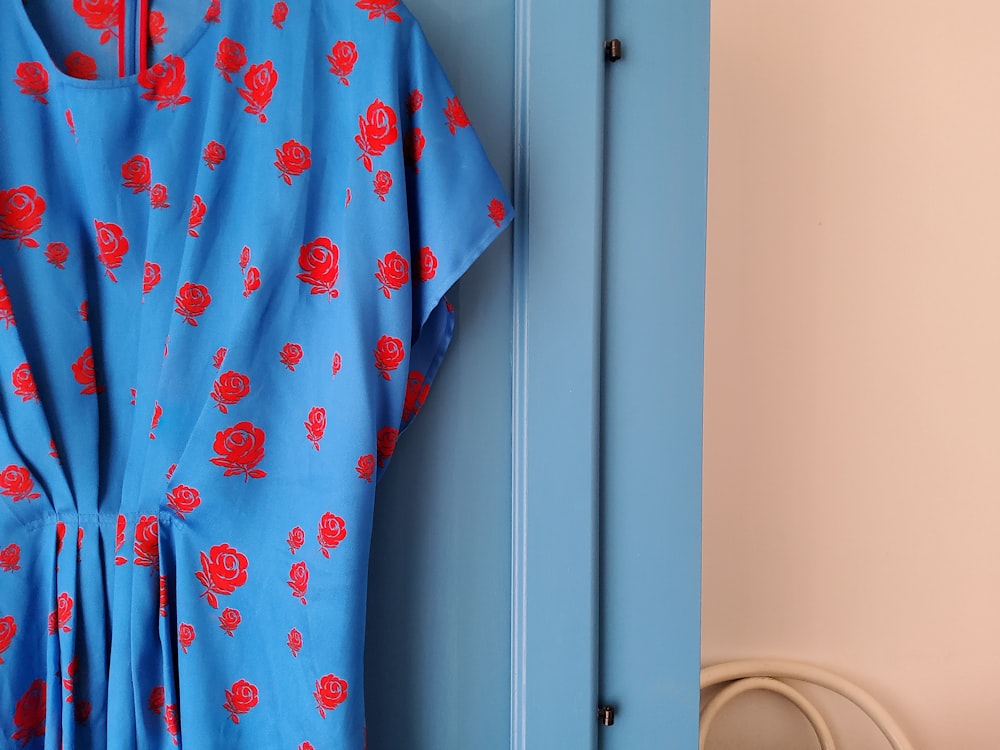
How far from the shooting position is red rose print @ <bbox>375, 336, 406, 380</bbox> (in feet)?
2.29

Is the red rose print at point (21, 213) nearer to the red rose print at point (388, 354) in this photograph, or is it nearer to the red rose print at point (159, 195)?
the red rose print at point (159, 195)

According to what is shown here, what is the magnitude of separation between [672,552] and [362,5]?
1.99ft

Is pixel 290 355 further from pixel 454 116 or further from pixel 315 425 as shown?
pixel 454 116

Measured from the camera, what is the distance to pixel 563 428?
75cm

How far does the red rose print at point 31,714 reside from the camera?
0.72 metres

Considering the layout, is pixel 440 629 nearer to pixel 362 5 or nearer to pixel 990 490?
pixel 362 5

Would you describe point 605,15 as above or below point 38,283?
above

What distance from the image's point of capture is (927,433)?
1.25 meters

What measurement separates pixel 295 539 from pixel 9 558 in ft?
0.90

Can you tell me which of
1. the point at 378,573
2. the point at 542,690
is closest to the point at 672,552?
the point at 542,690

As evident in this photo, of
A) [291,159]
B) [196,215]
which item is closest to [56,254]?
[196,215]

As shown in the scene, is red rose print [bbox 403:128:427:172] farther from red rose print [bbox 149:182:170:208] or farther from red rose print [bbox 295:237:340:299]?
red rose print [bbox 149:182:170:208]

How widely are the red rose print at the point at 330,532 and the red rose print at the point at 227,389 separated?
5.4 inches

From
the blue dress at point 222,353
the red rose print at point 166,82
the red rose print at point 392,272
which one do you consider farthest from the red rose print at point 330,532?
the red rose print at point 166,82
